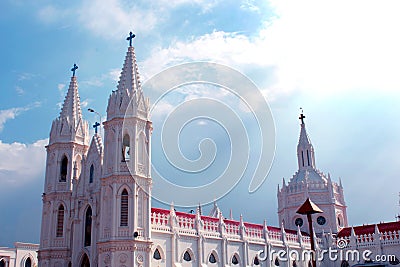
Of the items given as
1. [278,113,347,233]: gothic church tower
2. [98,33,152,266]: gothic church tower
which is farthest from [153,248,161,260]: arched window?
[278,113,347,233]: gothic church tower

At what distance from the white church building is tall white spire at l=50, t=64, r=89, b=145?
112 mm

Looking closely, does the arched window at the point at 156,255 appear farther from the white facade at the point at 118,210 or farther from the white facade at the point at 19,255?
the white facade at the point at 19,255

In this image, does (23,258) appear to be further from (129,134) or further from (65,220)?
(129,134)

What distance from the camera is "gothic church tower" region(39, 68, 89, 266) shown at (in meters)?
46.9

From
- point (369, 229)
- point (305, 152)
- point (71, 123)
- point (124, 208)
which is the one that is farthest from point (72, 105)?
point (369, 229)

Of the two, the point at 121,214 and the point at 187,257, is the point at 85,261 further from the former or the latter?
the point at 187,257

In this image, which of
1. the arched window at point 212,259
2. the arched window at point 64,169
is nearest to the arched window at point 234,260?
the arched window at point 212,259

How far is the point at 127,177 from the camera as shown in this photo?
40781 mm

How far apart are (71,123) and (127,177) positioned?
14.4 meters

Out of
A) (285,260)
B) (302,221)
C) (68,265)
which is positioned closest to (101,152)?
(68,265)

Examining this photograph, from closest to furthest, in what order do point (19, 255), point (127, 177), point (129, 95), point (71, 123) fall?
point (127, 177) < point (129, 95) < point (71, 123) < point (19, 255)

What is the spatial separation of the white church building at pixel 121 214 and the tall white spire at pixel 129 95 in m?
0.10

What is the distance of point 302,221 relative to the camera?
2785 inches

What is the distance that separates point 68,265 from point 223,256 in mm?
16151
